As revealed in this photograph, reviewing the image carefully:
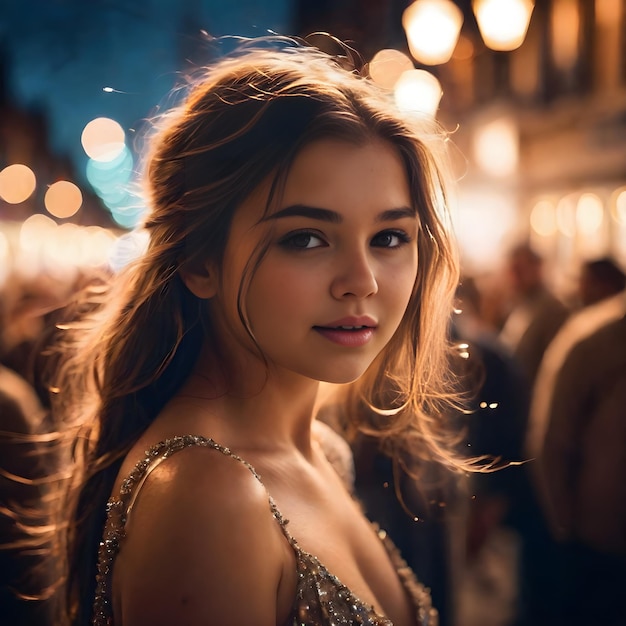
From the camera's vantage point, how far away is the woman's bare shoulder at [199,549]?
99cm

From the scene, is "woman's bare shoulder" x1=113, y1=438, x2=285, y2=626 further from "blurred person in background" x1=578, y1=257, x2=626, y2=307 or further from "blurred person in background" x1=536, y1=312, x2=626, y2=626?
"blurred person in background" x1=578, y1=257, x2=626, y2=307

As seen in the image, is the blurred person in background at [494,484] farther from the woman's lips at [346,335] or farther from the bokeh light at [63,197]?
the bokeh light at [63,197]

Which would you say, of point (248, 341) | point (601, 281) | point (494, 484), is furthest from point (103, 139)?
point (601, 281)

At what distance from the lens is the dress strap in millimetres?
1094

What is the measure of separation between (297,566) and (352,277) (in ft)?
1.41

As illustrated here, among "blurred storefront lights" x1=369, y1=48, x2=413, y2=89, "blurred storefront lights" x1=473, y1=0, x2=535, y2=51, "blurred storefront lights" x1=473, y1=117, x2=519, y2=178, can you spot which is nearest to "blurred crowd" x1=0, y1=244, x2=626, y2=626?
"blurred storefront lights" x1=369, y1=48, x2=413, y2=89

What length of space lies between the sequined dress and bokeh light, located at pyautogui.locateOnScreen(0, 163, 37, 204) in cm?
85

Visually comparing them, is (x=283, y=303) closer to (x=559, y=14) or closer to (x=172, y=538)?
(x=172, y=538)

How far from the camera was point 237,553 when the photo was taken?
1013mm

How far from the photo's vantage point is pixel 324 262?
1.16 meters

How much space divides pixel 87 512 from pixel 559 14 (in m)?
14.2

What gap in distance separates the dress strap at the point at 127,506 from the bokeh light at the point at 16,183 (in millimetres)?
849

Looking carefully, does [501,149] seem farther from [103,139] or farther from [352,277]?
[352,277]

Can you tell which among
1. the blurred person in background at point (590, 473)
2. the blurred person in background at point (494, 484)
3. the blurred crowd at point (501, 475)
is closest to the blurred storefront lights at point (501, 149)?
the blurred crowd at point (501, 475)
